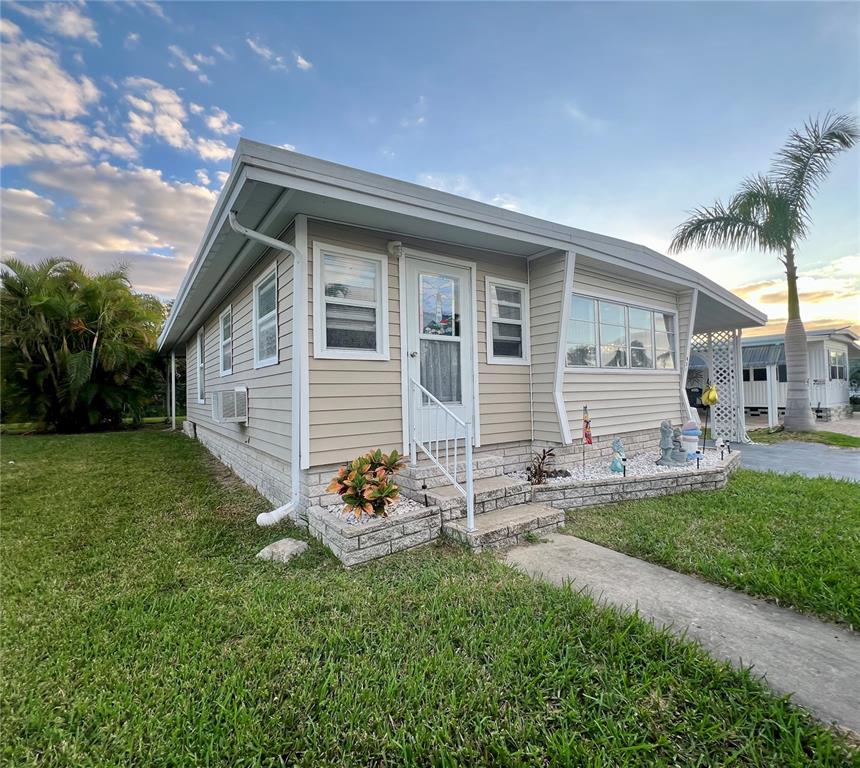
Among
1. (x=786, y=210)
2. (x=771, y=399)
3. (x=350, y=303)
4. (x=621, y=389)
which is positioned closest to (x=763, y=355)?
(x=771, y=399)

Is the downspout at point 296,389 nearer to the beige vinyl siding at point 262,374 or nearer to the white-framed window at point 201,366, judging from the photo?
the beige vinyl siding at point 262,374

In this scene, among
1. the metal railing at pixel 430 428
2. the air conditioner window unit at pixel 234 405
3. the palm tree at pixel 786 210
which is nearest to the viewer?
the metal railing at pixel 430 428

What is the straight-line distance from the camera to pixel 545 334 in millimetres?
5273

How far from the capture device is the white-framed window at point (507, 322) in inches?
201

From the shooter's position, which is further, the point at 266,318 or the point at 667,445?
the point at 667,445

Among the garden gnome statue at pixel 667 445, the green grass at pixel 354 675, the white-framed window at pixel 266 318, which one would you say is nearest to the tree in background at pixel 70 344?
the white-framed window at pixel 266 318

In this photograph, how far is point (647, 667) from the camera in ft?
6.24

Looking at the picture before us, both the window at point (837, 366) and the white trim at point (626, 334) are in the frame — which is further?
the window at point (837, 366)

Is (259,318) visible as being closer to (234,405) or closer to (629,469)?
(234,405)

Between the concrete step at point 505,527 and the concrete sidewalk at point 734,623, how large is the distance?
180mm

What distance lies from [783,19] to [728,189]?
4.44 metres

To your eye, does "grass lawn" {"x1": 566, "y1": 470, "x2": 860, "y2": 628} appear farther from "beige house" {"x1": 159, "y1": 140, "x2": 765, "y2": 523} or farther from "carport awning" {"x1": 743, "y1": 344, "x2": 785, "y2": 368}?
"carport awning" {"x1": 743, "y1": 344, "x2": 785, "y2": 368}

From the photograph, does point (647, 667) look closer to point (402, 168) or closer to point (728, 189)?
point (402, 168)

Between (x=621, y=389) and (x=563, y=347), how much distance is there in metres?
1.85
